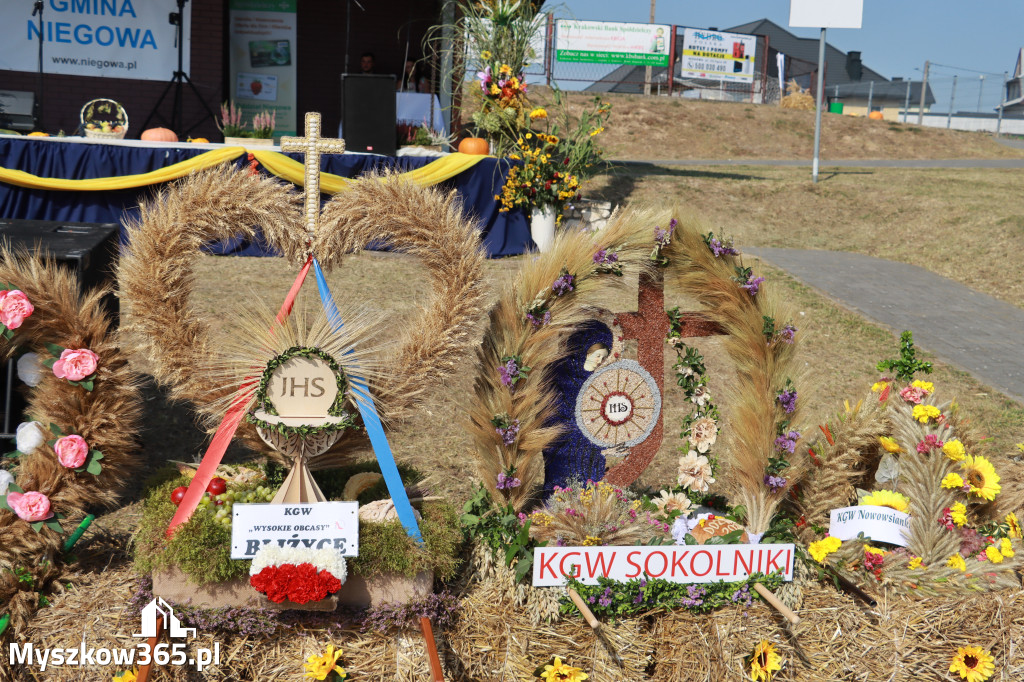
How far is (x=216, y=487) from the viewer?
8.98ft

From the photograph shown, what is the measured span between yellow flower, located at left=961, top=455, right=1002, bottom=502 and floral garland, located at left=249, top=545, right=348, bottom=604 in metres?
2.23

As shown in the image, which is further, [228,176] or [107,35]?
[107,35]

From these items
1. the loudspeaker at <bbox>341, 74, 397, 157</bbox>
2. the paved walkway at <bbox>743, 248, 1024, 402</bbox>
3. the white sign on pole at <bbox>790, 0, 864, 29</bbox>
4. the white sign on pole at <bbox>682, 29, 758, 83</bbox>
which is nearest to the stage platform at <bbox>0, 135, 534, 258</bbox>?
the loudspeaker at <bbox>341, 74, 397, 157</bbox>

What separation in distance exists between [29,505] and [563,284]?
1856 millimetres

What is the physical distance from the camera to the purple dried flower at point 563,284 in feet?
9.17

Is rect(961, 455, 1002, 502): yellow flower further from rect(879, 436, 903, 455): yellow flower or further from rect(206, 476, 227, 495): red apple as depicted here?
rect(206, 476, 227, 495): red apple

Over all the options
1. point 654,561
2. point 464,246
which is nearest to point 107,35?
point 464,246

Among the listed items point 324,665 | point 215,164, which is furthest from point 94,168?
point 324,665

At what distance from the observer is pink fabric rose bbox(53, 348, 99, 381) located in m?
2.81

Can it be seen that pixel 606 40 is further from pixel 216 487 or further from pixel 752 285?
pixel 216 487

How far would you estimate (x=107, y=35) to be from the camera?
39.2 ft

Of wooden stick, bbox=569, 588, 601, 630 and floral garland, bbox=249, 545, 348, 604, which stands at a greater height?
floral garland, bbox=249, 545, 348, 604

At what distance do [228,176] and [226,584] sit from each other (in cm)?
131

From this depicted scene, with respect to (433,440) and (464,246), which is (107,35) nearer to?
(433,440)
